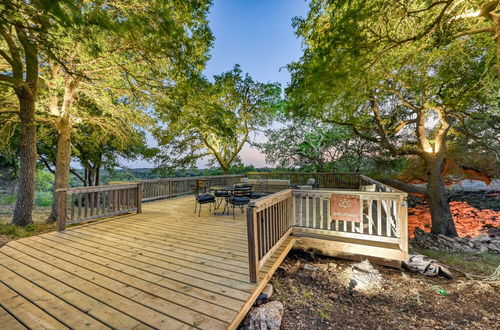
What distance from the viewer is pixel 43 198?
18.3 metres

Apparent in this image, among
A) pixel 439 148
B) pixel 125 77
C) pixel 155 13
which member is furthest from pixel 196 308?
pixel 439 148

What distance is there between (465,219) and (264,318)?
1286cm

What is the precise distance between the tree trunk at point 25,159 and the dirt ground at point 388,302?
714cm

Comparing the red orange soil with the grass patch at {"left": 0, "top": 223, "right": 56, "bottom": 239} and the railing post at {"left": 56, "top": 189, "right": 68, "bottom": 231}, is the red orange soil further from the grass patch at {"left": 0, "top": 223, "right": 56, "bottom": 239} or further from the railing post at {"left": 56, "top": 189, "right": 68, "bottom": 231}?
the grass patch at {"left": 0, "top": 223, "right": 56, "bottom": 239}

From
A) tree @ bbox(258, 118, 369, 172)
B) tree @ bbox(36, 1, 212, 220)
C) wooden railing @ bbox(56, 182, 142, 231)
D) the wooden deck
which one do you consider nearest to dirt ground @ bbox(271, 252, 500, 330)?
the wooden deck

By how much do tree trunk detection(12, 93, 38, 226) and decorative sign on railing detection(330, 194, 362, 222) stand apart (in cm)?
799

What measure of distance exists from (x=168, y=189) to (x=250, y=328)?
7.65 metres

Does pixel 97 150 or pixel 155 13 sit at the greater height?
pixel 155 13

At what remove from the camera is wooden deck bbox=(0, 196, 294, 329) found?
6.11 ft

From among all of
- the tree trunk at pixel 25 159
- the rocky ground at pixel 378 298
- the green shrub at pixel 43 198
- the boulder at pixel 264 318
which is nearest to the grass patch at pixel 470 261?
the rocky ground at pixel 378 298

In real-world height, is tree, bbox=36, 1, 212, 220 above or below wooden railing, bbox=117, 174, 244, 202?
above

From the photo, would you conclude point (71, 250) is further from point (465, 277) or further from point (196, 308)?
point (465, 277)

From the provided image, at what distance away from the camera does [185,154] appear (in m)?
13.7

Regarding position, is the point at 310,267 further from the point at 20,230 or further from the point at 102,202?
the point at 20,230
